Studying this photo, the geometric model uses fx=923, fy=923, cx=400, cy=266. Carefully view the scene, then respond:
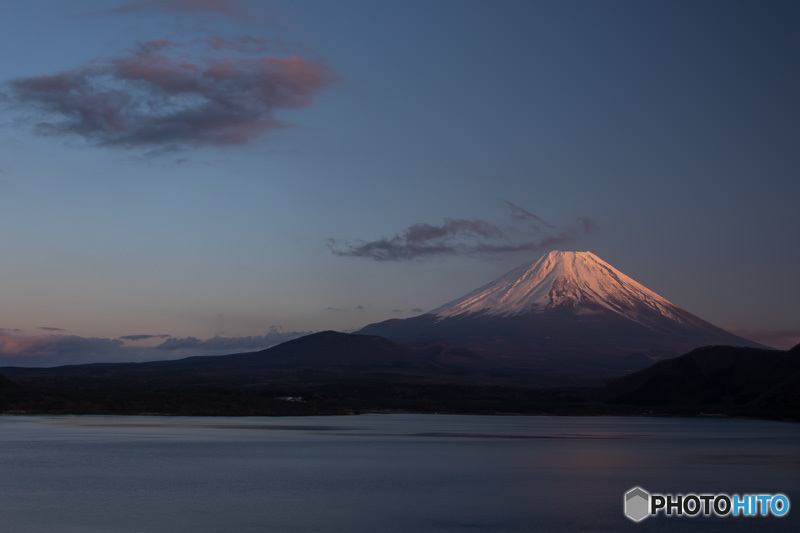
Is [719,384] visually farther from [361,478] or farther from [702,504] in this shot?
[702,504]

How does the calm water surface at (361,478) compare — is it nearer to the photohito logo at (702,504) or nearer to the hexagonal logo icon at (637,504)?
the hexagonal logo icon at (637,504)

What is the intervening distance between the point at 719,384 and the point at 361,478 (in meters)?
82.2

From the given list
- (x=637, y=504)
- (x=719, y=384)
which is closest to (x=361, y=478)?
(x=637, y=504)

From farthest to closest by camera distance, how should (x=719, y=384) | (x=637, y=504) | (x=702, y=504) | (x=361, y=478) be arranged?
(x=719, y=384)
(x=361, y=478)
(x=702, y=504)
(x=637, y=504)

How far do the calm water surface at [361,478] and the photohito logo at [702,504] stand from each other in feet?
2.31

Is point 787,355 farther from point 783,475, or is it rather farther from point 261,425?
point 783,475

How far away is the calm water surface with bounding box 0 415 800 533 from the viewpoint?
88.1 ft

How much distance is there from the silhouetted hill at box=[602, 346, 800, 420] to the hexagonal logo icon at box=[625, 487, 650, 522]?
217 feet

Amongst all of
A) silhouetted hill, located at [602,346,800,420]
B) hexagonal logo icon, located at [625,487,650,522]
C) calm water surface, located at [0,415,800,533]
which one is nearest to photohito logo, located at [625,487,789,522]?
hexagonal logo icon, located at [625,487,650,522]

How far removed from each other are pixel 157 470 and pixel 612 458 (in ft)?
76.8

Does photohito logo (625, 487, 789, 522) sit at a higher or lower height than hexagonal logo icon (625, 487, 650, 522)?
lower

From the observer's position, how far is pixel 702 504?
31.0 meters

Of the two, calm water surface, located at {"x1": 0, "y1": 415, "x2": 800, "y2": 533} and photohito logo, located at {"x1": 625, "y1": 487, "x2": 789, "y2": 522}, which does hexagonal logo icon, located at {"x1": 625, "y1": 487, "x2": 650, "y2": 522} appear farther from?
calm water surface, located at {"x1": 0, "y1": 415, "x2": 800, "y2": 533}

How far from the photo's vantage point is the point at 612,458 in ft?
158
